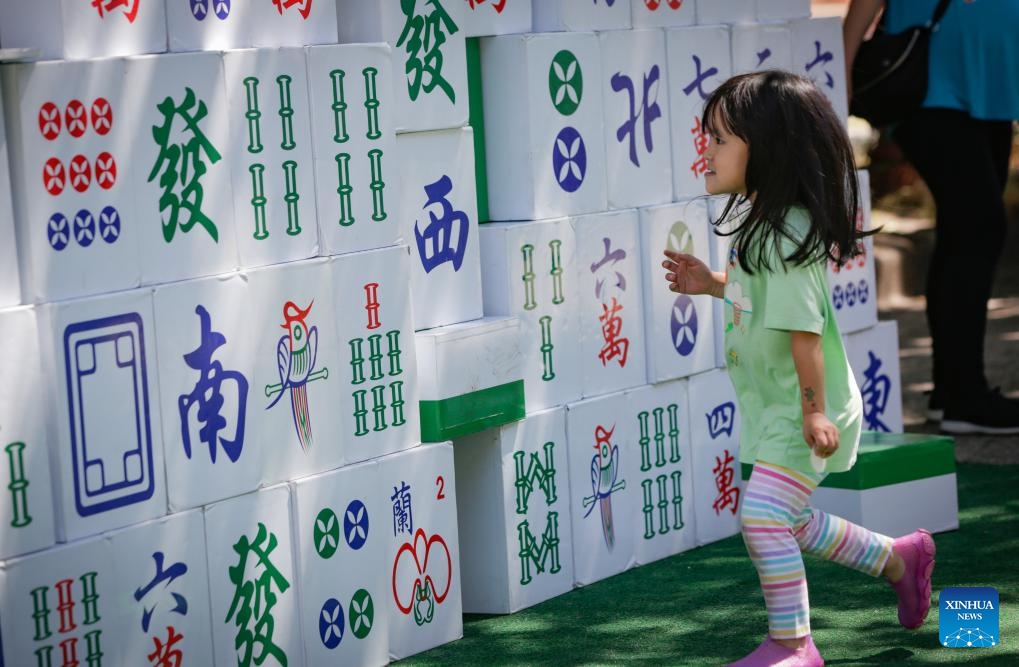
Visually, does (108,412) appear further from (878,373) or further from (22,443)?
(878,373)

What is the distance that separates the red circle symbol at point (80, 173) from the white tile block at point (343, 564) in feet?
2.71

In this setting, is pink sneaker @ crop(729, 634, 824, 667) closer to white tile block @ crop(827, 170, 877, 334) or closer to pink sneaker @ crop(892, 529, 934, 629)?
pink sneaker @ crop(892, 529, 934, 629)

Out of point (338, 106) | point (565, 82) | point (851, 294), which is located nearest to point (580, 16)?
point (565, 82)

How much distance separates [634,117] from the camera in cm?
461

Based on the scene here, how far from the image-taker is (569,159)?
440 centimetres

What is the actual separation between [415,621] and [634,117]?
1.53m

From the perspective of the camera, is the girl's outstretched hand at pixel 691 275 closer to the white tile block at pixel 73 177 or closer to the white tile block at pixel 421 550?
the white tile block at pixel 421 550

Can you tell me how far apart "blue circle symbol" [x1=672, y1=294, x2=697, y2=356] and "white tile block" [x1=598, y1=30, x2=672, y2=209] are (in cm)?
29

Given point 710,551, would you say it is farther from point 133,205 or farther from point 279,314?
point 133,205

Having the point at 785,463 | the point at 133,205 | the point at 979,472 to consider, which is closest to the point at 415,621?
the point at 785,463

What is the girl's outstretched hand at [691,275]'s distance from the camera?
3943 mm

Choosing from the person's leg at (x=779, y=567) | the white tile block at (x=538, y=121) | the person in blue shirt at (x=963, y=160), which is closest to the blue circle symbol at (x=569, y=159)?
the white tile block at (x=538, y=121)

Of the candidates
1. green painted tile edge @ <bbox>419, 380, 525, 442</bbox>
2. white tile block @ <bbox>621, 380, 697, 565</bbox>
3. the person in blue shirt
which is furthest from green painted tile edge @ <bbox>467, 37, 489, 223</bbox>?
the person in blue shirt

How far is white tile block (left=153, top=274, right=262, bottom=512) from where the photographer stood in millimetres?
3359
